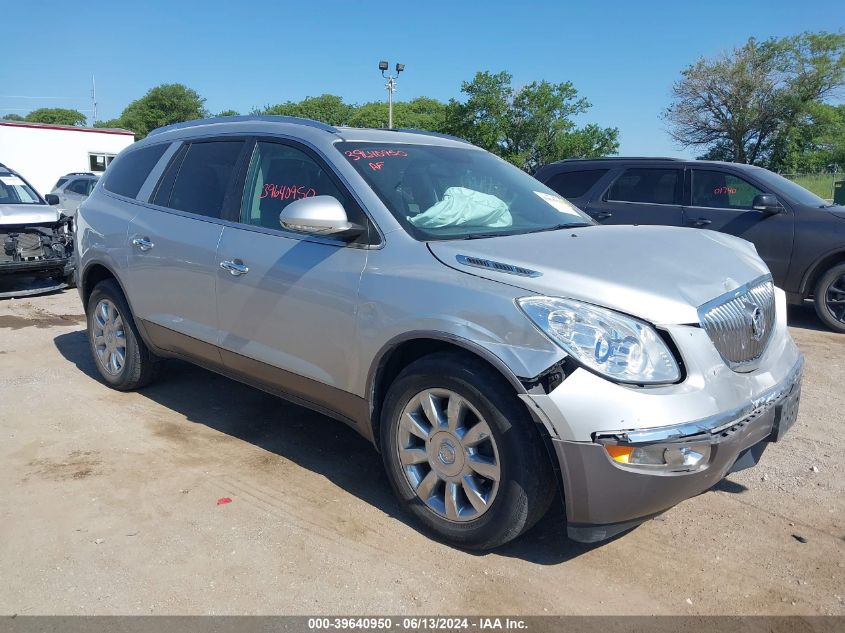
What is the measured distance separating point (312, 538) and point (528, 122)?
1698 inches

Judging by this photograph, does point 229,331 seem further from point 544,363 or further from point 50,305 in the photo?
point 50,305

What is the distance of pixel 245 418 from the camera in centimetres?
484

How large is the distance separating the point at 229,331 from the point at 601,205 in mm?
5654

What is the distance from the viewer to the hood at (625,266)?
2.73 meters

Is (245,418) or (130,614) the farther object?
(245,418)

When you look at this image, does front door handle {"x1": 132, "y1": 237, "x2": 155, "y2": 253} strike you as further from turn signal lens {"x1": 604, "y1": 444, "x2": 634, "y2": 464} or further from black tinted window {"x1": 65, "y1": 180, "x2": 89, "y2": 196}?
black tinted window {"x1": 65, "y1": 180, "x2": 89, "y2": 196}

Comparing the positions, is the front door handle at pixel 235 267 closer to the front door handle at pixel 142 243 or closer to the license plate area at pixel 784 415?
the front door handle at pixel 142 243

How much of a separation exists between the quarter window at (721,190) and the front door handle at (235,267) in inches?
234

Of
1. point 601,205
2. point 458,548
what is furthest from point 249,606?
point 601,205

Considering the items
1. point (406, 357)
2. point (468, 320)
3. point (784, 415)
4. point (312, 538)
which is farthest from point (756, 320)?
point (312, 538)

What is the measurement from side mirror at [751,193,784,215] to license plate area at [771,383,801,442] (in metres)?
4.97

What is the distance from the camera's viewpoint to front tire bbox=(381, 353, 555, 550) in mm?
2795

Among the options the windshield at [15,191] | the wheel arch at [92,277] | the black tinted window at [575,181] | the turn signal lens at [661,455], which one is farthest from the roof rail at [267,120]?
the windshield at [15,191]

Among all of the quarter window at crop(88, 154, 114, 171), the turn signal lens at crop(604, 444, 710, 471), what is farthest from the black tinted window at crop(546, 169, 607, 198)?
the quarter window at crop(88, 154, 114, 171)
